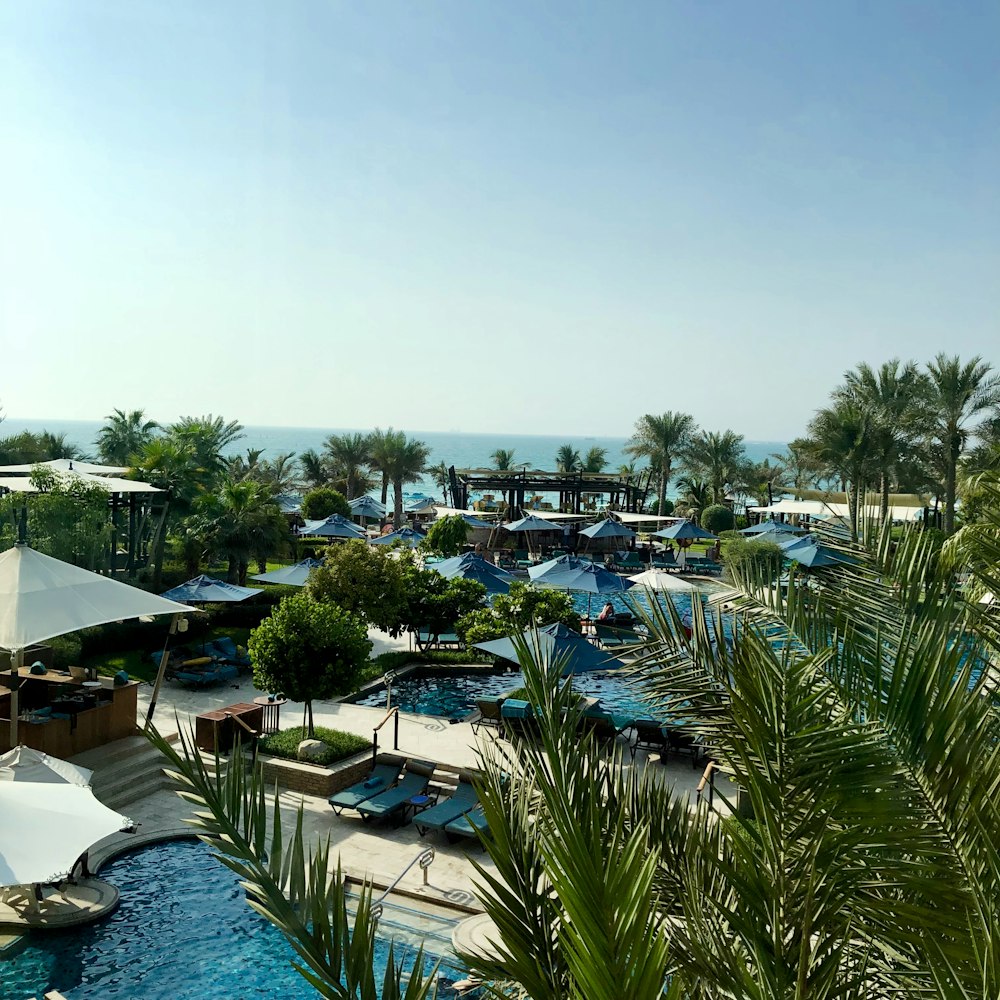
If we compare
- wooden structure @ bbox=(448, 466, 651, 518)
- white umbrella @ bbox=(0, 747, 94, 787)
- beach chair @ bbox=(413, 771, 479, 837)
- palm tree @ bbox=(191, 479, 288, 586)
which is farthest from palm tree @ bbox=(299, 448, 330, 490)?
white umbrella @ bbox=(0, 747, 94, 787)

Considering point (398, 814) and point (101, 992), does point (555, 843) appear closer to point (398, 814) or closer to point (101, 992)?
point (101, 992)

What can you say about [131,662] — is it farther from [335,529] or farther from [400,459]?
[400,459]

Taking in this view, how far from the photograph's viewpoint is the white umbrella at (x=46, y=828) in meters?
8.77

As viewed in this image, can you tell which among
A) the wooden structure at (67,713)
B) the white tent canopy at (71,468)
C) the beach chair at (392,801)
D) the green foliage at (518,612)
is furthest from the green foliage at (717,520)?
the wooden structure at (67,713)

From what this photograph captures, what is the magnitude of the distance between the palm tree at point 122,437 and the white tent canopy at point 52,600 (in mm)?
28970

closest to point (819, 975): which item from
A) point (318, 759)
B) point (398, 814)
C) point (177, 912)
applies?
point (177, 912)

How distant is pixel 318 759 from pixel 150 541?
51.3 feet

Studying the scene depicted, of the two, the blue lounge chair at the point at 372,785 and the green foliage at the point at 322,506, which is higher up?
the green foliage at the point at 322,506

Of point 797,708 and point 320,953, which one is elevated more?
point 797,708

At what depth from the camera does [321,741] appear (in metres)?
14.8

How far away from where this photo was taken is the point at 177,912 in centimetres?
1051

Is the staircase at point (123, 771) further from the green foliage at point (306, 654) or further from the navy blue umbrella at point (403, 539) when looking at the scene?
the navy blue umbrella at point (403, 539)

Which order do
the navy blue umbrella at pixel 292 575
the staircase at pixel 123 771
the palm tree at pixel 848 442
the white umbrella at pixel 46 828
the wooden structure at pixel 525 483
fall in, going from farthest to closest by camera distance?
the wooden structure at pixel 525 483 < the palm tree at pixel 848 442 < the navy blue umbrella at pixel 292 575 < the staircase at pixel 123 771 < the white umbrella at pixel 46 828

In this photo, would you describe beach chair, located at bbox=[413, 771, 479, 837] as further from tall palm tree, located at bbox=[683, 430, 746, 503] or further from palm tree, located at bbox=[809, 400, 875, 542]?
tall palm tree, located at bbox=[683, 430, 746, 503]
